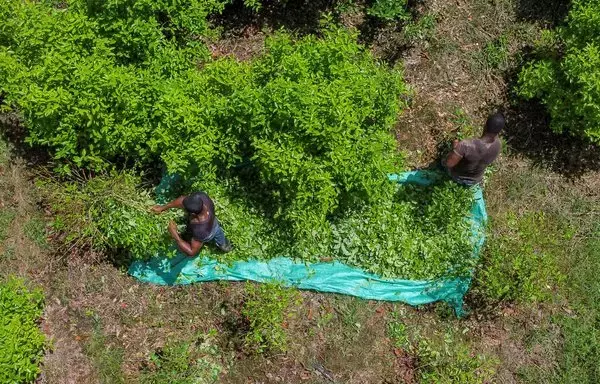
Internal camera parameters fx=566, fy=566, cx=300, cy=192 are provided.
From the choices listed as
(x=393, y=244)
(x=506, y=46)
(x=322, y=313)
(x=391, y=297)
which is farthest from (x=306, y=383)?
(x=506, y=46)

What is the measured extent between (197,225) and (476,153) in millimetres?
3668

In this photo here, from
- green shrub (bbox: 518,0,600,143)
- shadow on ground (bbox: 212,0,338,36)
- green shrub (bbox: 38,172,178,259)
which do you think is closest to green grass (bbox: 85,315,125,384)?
green shrub (bbox: 38,172,178,259)

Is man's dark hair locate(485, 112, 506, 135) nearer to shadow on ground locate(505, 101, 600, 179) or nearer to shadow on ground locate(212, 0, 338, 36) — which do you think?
shadow on ground locate(505, 101, 600, 179)

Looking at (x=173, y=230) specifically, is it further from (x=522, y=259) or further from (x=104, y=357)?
(x=522, y=259)

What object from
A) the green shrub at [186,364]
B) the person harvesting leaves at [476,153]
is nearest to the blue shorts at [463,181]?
the person harvesting leaves at [476,153]

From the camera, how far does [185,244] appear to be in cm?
721

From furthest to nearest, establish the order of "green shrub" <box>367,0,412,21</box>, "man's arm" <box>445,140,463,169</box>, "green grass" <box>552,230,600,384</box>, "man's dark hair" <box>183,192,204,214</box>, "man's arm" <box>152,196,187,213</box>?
"green shrub" <box>367,0,412,21</box>
"green grass" <box>552,230,600,384</box>
"man's arm" <box>445,140,463,169</box>
"man's arm" <box>152,196,187,213</box>
"man's dark hair" <box>183,192,204,214</box>

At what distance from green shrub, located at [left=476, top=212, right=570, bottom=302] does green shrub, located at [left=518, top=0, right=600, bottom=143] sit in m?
1.42

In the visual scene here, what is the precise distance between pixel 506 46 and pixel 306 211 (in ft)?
15.1

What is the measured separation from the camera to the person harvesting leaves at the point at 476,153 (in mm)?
7164

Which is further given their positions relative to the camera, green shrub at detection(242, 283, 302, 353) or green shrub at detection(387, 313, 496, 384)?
green shrub at detection(387, 313, 496, 384)

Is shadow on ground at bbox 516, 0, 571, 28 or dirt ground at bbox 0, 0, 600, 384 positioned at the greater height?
shadow on ground at bbox 516, 0, 571, 28

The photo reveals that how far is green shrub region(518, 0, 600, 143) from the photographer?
7.46 meters


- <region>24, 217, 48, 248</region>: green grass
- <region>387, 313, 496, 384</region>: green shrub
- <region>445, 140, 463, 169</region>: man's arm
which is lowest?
<region>387, 313, 496, 384</region>: green shrub
